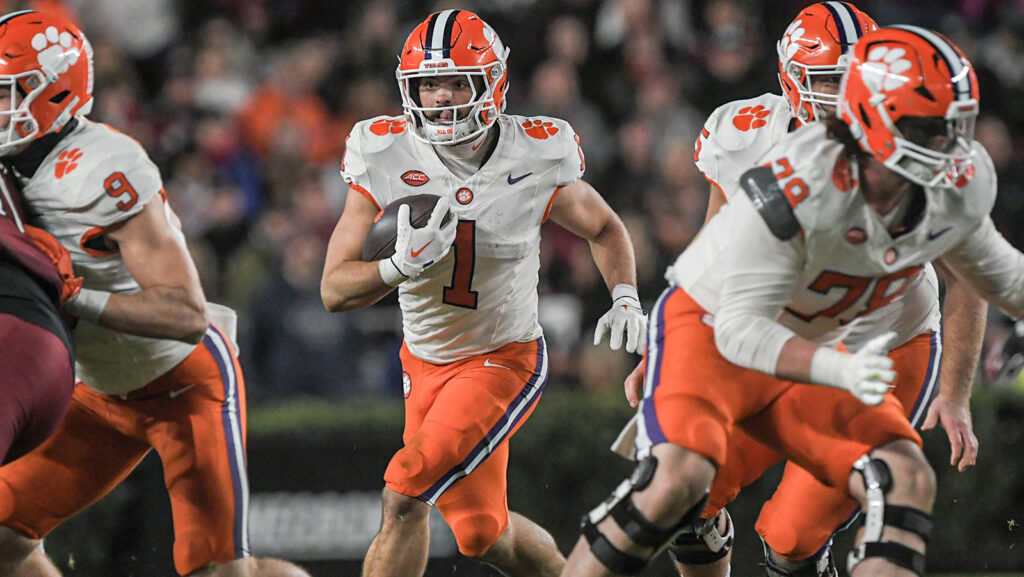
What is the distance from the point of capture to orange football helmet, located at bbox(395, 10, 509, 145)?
4.61 meters

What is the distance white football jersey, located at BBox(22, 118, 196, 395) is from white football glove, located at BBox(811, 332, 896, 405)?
2164 millimetres

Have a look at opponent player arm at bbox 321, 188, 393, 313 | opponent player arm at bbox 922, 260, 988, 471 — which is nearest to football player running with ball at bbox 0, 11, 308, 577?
opponent player arm at bbox 321, 188, 393, 313

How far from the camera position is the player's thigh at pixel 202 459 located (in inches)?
172

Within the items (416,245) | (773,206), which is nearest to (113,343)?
(416,245)

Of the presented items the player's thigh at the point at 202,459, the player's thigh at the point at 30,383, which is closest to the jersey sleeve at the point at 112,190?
the player's thigh at the point at 30,383

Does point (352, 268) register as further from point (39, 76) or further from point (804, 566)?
point (804, 566)

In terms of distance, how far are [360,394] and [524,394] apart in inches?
118

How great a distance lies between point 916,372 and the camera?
450cm

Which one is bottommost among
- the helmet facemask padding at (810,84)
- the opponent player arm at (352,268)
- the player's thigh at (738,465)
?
the player's thigh at (738,465)

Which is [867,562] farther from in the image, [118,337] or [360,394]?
[360,394]

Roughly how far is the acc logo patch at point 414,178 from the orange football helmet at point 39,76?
1.09 metres

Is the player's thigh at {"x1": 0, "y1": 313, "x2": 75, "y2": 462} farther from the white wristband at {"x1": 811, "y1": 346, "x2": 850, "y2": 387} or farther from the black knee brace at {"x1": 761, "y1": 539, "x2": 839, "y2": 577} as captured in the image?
the black knee brace at {"x1": 761, "y1": 539, "x2": 839, "y2": 577}

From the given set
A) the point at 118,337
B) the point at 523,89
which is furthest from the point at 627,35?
the point at 118,337

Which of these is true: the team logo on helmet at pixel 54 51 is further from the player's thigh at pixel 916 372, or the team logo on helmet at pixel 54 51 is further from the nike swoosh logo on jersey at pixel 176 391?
the player's thigh at pixel 916 372
